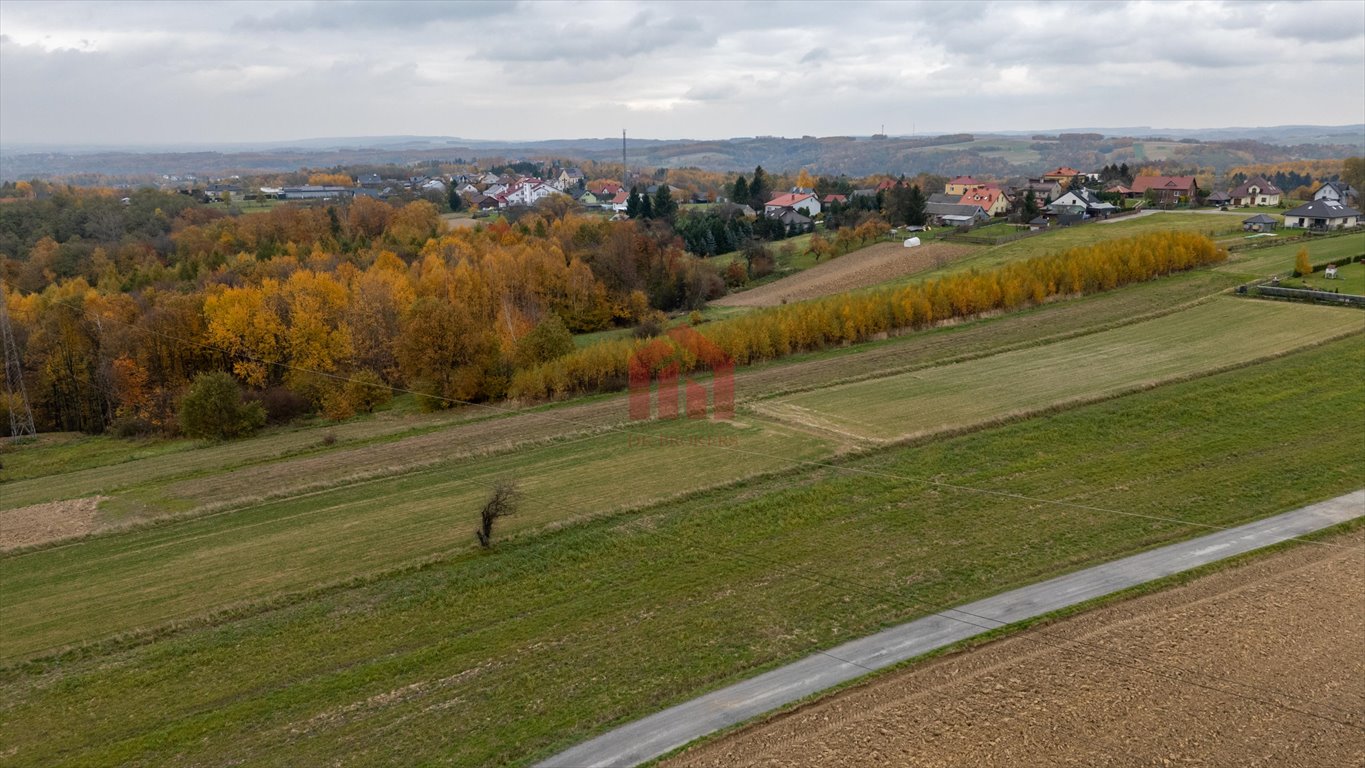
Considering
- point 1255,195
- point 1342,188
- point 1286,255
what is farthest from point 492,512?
point 1342,188

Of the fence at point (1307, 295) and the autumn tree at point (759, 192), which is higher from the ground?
the autumn tree at point (759, 192)

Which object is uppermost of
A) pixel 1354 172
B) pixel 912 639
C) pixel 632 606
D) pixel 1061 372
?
pixel 1354 172

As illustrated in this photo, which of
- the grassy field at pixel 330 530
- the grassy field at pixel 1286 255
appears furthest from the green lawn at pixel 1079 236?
the grassy field at pixel 330 530

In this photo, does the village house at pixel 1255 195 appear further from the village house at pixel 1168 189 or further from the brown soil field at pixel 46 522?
the brown soil field at pixel 46 522

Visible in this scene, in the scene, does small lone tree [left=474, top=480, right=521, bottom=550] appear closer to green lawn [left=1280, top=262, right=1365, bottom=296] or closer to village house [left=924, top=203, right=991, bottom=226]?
green lawn [left=1280, top=262, right=1365, bottom=296]

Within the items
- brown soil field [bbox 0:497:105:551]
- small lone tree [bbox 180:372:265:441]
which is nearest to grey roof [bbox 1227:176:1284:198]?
small lone tree [bbox 180:372:265:441]

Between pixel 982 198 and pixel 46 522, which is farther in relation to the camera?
pixel 982 198

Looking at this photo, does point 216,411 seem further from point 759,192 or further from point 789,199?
point 759,192
